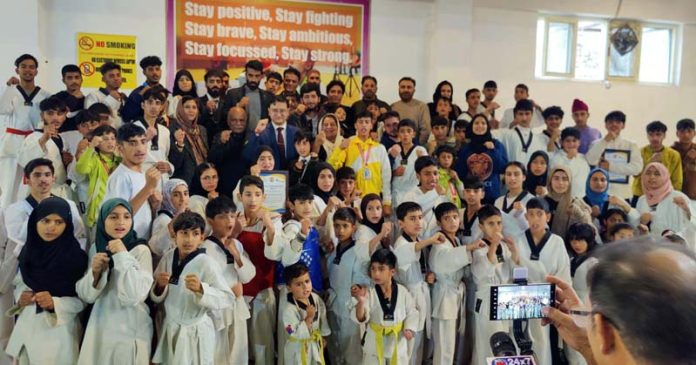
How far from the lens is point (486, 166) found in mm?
5477

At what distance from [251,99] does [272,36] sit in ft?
7.49

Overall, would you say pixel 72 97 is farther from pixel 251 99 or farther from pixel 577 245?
pixel 577 245

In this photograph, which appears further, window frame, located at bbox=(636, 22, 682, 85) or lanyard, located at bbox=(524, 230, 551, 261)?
window frame, located at bbox=(636, 22, 682, 85)

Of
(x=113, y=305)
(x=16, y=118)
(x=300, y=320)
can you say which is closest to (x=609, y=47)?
(x=300, y=320)

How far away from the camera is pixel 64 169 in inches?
181

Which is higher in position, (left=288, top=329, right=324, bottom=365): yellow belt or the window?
the window

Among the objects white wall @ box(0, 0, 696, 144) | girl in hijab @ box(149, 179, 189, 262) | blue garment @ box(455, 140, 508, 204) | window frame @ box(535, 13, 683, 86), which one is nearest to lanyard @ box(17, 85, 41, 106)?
white wall @ box(0, 0, 696, 144)

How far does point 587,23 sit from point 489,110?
126 inches

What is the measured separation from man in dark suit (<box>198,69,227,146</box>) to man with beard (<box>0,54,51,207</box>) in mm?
1518

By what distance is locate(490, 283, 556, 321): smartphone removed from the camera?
2791 mm

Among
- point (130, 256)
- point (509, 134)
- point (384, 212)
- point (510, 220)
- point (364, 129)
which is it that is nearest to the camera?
point (130, 256)

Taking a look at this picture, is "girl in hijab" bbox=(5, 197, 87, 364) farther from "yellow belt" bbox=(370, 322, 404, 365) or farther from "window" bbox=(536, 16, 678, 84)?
"window" bbox=(536, 16, 678, 84)

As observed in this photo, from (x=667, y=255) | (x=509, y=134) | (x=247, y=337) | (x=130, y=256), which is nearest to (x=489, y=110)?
(x=509, y=134)

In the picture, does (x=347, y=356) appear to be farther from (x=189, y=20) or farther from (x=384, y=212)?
(x=189, y=20)
